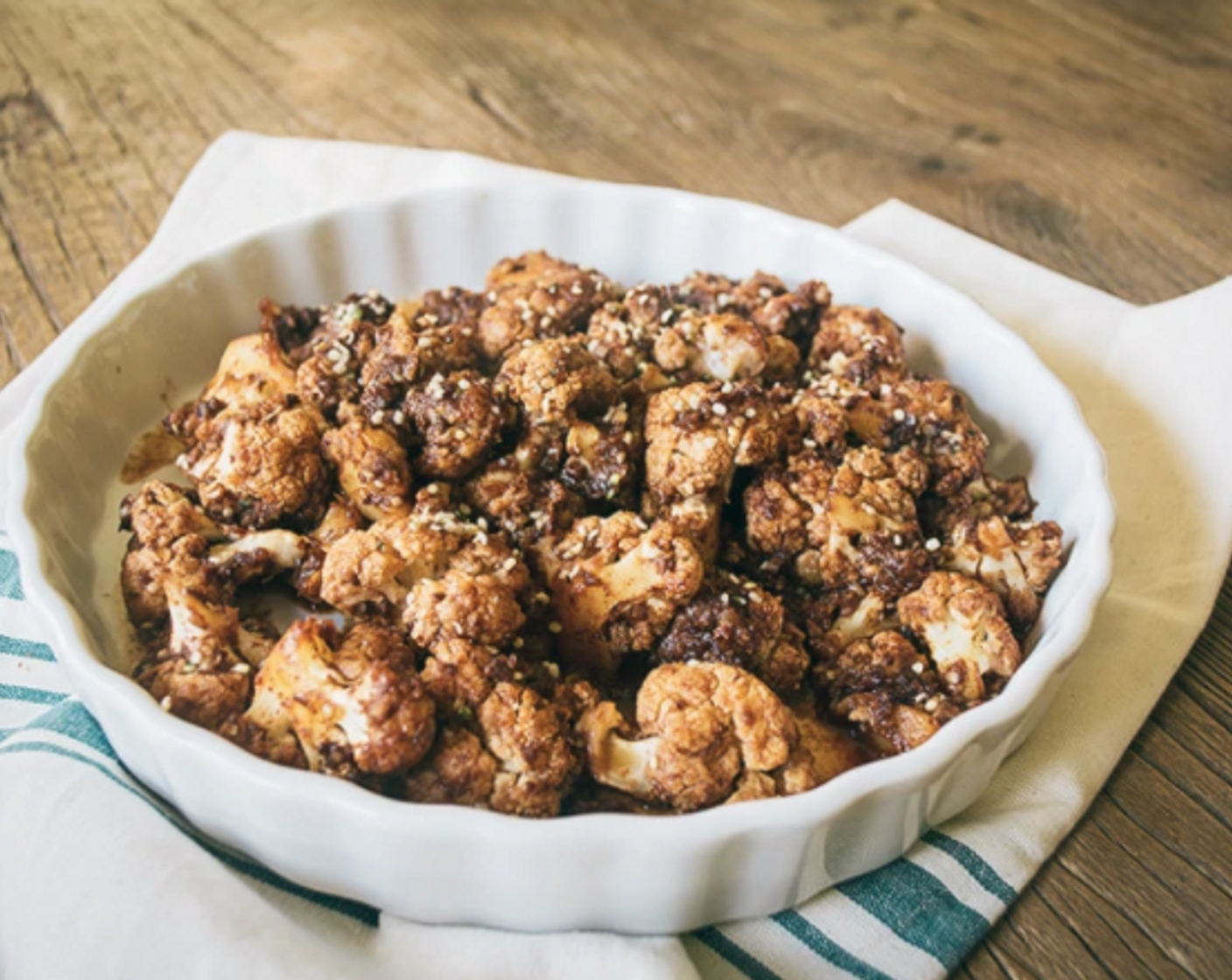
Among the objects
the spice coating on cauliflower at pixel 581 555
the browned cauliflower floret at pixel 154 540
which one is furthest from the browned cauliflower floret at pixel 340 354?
the browned cauliflower floret at pixel 154 540

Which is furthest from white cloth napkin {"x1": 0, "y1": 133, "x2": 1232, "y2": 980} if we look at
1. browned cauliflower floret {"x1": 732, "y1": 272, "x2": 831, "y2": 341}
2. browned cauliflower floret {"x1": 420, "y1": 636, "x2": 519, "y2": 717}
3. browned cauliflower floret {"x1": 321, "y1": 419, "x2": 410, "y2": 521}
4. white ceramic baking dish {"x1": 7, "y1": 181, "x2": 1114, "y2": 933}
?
browned cauliflower floret {"x1": 732, "y1": 272, "x2": 831, "y2": 341}

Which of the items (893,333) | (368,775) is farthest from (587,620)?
(893,333)

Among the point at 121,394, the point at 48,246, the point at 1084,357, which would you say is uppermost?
the point at 1084,357

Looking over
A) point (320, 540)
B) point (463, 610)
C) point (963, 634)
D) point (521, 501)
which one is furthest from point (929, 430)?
point (320, 540)

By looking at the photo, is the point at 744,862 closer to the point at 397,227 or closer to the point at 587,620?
the point at 587,620

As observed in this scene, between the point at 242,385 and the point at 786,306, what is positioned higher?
the point at 786,306

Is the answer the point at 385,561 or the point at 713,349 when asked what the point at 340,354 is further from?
the point at 713,349
